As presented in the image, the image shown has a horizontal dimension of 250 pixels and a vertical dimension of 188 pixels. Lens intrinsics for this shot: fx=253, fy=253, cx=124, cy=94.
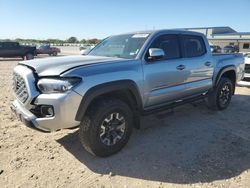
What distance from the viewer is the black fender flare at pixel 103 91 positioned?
3343mm

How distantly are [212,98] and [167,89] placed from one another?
2.06 meters

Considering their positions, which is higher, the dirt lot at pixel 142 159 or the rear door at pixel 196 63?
the rear door at pixel 196 63

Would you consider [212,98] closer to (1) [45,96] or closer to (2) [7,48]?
(1) [45,96]

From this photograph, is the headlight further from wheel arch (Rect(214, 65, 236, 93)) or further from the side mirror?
wheel arch (Rect(214, 65, 236, 93))

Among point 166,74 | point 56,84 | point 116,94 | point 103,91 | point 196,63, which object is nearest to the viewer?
point 56,84

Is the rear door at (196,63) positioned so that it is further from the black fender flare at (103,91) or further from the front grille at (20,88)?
the front grille at (20,88)

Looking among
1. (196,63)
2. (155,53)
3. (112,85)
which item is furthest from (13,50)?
(112,85)

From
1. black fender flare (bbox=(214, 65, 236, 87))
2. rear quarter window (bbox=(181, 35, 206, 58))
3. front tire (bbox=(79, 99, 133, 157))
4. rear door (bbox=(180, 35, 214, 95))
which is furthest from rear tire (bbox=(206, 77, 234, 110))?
front tire (bbox=(79, 99, 133, 157))

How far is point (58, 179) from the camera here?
3260 mm

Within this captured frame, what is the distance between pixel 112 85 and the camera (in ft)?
11.9

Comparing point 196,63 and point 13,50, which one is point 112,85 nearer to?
point 196,63

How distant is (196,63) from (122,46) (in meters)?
1.64

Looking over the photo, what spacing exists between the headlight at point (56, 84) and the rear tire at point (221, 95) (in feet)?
12.9

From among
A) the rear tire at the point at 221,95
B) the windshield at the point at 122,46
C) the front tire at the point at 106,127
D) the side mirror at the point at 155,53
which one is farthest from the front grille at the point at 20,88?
the rear tire at the point at 221,95
